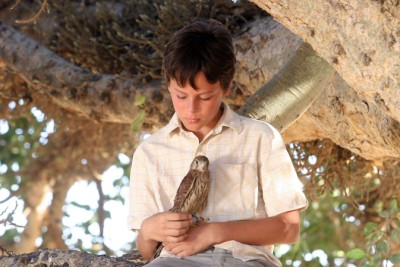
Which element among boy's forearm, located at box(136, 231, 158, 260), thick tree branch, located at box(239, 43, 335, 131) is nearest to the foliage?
thick tree branch, located at box(239, 43, 335, 131)

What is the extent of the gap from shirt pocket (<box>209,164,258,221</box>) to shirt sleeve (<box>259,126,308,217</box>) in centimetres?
4

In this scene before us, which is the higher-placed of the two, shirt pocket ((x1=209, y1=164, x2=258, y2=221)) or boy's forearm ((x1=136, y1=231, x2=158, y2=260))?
shirt pocket ((x1=209, y1=164, x2=258, y2=221))

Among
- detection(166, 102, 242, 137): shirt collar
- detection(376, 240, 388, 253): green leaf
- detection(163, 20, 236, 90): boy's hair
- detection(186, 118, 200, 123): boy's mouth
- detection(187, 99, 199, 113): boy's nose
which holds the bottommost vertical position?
detection(376, 240, 388, 253): green leaf

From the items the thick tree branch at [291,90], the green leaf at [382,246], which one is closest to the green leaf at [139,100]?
the thick tree branch at [291,90]

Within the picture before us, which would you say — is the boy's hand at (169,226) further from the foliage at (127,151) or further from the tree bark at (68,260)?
the foliage at (127,151)

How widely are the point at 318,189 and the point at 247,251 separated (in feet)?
6.90

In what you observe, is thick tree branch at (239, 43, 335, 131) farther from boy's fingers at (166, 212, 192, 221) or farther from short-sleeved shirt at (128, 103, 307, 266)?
boy's fingers at (166, 212, 192, 221)

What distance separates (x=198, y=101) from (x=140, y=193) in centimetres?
38

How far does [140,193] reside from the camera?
2.72 metres

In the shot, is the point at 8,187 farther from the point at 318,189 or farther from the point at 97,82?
the point at 318,189

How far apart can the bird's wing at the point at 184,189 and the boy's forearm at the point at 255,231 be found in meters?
0.12

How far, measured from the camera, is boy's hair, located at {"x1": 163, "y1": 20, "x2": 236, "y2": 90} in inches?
100

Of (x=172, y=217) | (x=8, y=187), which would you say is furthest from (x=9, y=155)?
(x=172, y=217)

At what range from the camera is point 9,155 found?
21.4ft
